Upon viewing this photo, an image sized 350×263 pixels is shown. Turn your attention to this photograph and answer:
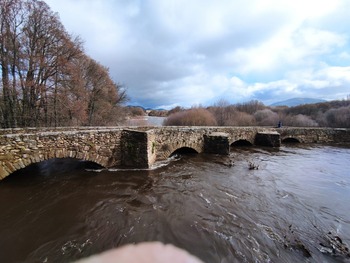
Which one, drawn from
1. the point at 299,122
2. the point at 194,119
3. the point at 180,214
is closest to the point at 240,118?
the point at 194,119

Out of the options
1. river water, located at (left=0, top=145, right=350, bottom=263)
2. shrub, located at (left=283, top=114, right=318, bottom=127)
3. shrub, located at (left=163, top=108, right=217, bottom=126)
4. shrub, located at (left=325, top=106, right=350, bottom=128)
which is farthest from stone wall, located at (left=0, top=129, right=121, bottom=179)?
shrub, located at (left=325, top=106, right=350, bottom=128)

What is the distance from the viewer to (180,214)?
4547 mm

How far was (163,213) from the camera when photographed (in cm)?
459

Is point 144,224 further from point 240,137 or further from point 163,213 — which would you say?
point 240,137

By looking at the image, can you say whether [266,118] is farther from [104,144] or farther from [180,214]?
[180,214]

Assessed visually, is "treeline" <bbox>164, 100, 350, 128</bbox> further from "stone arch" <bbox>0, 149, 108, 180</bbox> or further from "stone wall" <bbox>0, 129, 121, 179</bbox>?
"stone arch" <bbox>0, 149, 108, 180</bbox>

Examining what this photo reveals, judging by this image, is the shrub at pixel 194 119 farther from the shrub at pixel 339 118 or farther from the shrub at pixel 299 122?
the shrub at pixel 339 118

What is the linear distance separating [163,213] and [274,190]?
4.12m

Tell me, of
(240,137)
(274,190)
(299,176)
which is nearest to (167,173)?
(274,190)

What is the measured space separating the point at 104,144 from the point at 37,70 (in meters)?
9.77

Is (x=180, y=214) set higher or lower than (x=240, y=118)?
lower

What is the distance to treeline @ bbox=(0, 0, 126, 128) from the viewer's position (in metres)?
11.2

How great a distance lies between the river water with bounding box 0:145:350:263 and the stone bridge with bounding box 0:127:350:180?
2.47ft

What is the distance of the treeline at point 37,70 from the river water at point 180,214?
6.94 meters
